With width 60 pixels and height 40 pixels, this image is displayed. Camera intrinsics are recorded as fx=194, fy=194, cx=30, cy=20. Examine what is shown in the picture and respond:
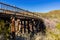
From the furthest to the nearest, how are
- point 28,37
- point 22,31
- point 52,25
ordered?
point 52,25 < point 22,31 < point 28,37

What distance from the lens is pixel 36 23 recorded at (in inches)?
1359

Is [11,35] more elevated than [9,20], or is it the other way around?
[9,20]

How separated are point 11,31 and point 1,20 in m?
1.88

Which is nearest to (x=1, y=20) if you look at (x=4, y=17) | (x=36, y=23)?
(x=4, y=17)

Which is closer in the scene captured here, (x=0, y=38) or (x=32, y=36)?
(x=0, y=38)

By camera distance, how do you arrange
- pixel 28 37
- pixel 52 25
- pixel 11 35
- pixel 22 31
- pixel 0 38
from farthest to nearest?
pixel 52 25
pixel 22 31
pixel 28 37
pixel 11 35
pixel 0 38

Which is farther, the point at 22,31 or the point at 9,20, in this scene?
the point at 22,31

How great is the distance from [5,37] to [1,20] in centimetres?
170

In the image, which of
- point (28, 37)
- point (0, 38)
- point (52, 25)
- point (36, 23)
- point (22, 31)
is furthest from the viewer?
point (52, 25)

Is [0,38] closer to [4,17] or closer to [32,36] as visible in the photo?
[4,17]

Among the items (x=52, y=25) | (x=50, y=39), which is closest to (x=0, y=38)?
(x=50, y=39)

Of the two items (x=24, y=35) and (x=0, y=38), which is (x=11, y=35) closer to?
(x=0, y=38)

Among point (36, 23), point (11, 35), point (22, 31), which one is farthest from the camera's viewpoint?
point (36, 23)

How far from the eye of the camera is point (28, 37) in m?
26.6
